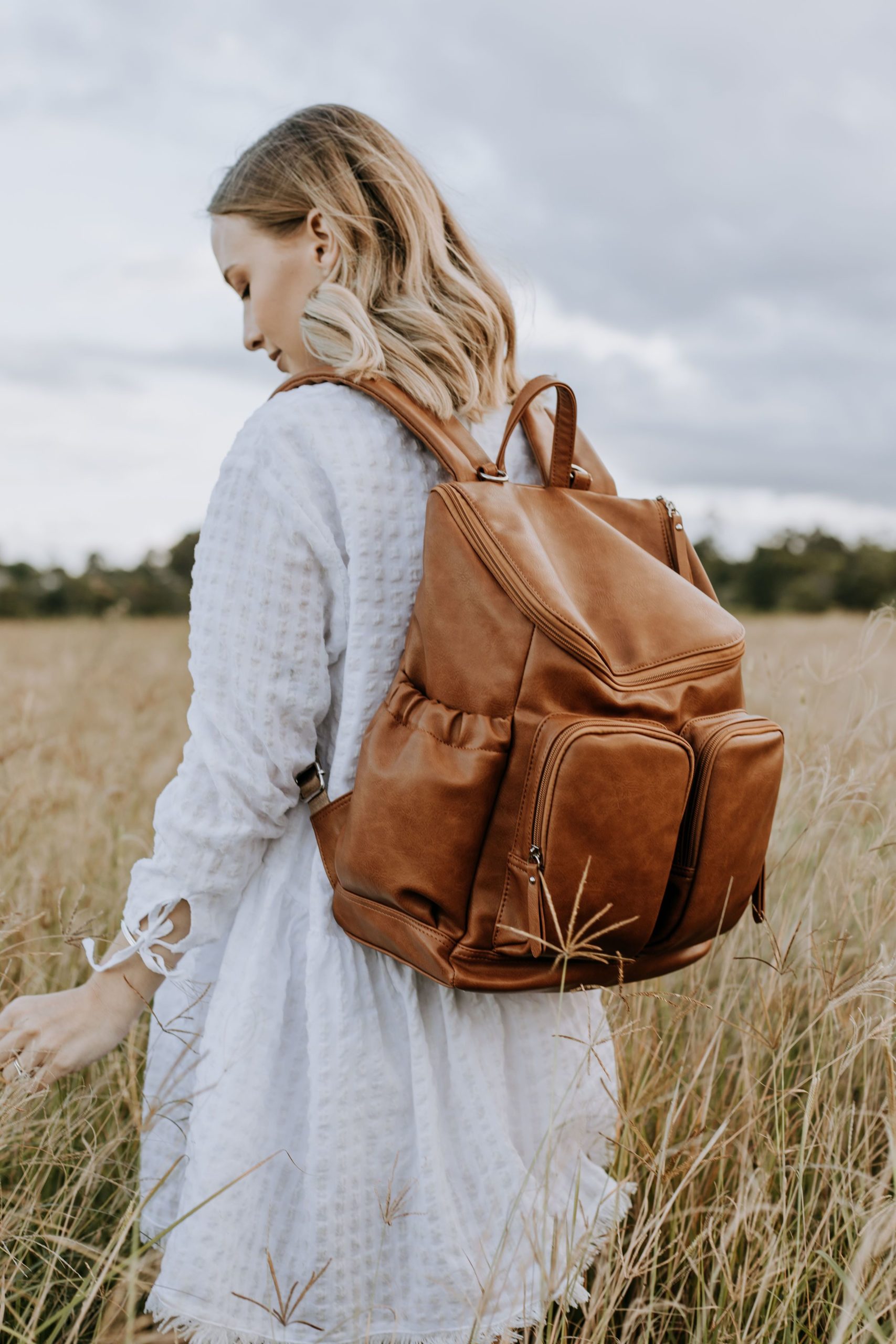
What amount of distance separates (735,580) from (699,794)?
2598 centimetres

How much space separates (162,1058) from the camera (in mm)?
1329

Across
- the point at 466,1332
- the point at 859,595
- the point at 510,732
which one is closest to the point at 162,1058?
the point at 466,1332

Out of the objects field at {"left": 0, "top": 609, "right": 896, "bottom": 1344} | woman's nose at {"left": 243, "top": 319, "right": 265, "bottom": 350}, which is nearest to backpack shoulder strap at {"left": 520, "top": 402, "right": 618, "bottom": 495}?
woman's nose at {"left": 243, "top": 319, "right": 265, "bottom": 350}

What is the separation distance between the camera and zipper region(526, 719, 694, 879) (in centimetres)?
98

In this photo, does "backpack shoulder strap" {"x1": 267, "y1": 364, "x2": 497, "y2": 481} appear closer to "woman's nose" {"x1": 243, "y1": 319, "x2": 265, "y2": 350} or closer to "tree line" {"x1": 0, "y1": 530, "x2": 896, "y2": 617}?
"woman's nose" {"x1": 243, "y1": 319, "x2": 265, "y2": 350}

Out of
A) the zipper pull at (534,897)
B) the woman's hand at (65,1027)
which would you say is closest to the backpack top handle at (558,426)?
the zipper pull at (534,897)

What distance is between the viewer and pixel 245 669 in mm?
1140

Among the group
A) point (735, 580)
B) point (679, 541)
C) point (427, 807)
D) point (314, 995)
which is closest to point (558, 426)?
point (679, 541)

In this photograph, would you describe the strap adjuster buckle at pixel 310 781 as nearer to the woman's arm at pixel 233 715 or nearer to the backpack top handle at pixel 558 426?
the woman's arm at pixel 233 715

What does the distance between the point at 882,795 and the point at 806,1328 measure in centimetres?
127

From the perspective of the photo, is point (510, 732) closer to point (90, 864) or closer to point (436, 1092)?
point (436, 1092)

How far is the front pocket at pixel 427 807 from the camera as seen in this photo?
102 centimetres

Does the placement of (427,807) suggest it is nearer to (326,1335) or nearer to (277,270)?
(326,1335)

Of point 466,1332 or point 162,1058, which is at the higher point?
point 162,1058
